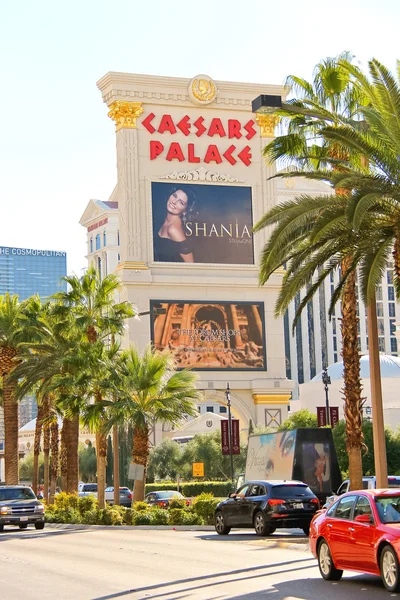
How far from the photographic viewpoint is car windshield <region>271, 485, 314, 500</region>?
25703mm

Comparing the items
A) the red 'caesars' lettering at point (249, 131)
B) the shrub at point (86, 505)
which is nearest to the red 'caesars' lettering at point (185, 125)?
the red 'caesars' lettering at point (249, 131)

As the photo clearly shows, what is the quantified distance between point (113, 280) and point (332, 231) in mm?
22070

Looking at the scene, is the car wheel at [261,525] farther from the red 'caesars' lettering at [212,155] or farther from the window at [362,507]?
the red 'caesars' lettering at [212,155]

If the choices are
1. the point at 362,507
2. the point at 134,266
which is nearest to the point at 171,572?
the point at 362,507

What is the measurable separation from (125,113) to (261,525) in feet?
175

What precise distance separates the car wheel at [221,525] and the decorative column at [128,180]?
47.2m

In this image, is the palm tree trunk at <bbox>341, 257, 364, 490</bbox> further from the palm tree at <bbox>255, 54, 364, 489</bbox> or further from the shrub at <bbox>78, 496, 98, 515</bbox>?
the shrub at <bbox>78, 496, 98, 515</bbox>

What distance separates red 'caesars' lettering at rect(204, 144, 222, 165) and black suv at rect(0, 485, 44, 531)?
44035mm

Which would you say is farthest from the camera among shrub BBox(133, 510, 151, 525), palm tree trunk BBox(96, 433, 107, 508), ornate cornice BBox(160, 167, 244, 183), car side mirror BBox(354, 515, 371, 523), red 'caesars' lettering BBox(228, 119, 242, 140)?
red 'caesars' lettering BBox(228, 119, 242, 140)

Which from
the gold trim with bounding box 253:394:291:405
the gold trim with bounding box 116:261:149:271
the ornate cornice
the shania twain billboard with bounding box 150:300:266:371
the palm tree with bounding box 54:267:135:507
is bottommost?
the gold trim with bounding box 253:394:291:405

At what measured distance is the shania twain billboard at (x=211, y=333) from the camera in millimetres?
75625

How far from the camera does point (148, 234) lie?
75.1 meters

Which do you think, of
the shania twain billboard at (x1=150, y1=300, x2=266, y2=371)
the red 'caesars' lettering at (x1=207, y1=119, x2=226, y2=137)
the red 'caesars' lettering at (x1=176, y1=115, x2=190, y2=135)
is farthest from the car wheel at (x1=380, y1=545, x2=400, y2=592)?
the red 'caesars' lettering at (x1=207, y1=119, x2=226, y2=137)

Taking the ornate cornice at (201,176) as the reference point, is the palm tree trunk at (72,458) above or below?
below
